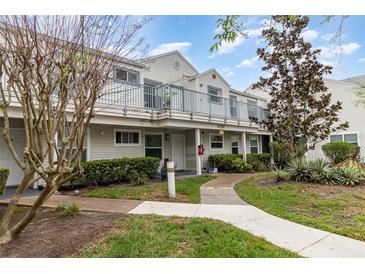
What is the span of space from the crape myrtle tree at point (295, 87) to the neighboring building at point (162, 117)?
367cm

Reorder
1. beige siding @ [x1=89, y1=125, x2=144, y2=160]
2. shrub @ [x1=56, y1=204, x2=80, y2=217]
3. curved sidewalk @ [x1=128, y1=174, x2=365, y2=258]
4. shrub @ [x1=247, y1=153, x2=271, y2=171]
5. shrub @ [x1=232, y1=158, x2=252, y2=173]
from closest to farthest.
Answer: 1. curved sidewalk @ [x1=128, y1=174, x2=365, y2=258]
2. shrub @ [x1=56, y1=204, x2=80, y2=217]
3. beige siding @ [x1=89, y1=125, x2=144, y2=160]
4. shrub @ [x1=232, y1=158, x2=252, y2=173]
5. shrub @ [x1=247, y1=153, x2=271, y2=171]

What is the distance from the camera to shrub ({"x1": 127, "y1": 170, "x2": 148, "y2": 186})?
9.74 meters

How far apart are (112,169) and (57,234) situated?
17.7 ft

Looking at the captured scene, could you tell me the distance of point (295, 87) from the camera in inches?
420

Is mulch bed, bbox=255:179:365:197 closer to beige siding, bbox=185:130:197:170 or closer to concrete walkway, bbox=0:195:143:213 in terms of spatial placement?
concrete walkway, bbox=0:195:143:213

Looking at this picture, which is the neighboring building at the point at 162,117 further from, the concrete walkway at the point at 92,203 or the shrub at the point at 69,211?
the shrub at the point at 69,211

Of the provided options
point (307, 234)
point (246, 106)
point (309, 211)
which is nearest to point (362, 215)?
point (309, 211)

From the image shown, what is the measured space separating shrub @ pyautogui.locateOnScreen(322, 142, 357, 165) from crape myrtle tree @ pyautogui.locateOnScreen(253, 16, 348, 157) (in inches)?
236

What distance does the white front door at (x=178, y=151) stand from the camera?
49.0ft

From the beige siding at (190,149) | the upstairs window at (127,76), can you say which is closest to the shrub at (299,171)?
the beige siding at (190,149)

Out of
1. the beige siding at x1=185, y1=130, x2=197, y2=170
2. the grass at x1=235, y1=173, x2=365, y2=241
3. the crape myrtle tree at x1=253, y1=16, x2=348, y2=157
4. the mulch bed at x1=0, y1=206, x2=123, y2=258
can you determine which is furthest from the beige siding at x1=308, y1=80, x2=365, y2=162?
the mulch bed at x1=0, y1=206, x2=123, y2=258

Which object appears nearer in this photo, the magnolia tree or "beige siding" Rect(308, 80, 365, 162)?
the magnolia tree

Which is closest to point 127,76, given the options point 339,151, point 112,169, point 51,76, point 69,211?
point 112,169
